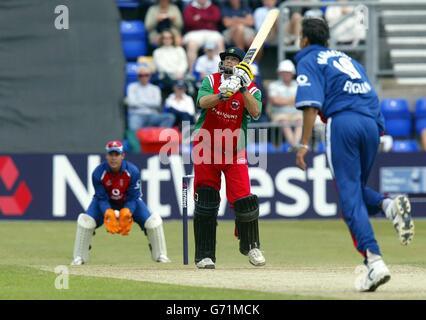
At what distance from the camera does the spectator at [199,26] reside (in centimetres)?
2245

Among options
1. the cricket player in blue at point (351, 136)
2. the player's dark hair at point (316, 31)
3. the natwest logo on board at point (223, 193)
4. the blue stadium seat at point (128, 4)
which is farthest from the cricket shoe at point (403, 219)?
the blue stadium seat at point (128, 4)

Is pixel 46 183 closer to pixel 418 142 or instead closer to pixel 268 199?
pixel 268 199

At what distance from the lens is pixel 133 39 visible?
2269 cm

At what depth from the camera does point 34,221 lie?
782 inches

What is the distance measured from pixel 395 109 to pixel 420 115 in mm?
509

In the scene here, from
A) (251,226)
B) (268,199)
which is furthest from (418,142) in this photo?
(251,226)

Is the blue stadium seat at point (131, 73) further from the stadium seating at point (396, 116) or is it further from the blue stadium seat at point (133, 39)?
the stadium seating at point (396, 116)

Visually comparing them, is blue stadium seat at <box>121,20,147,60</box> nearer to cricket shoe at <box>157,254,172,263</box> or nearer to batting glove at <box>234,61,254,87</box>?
cricket shoe at <box>157,254,172,263</box>

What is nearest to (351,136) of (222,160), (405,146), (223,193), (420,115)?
(222,160)

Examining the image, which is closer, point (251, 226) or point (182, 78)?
point (251, 226)

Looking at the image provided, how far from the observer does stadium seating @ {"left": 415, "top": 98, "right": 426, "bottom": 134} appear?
73.0 ft

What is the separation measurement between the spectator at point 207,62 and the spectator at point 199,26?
39 cm

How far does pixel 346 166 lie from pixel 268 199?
10.2 meters

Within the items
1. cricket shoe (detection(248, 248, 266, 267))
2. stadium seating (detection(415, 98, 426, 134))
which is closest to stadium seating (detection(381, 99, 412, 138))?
stadium seating (detection(415, 98, 426, 134))
